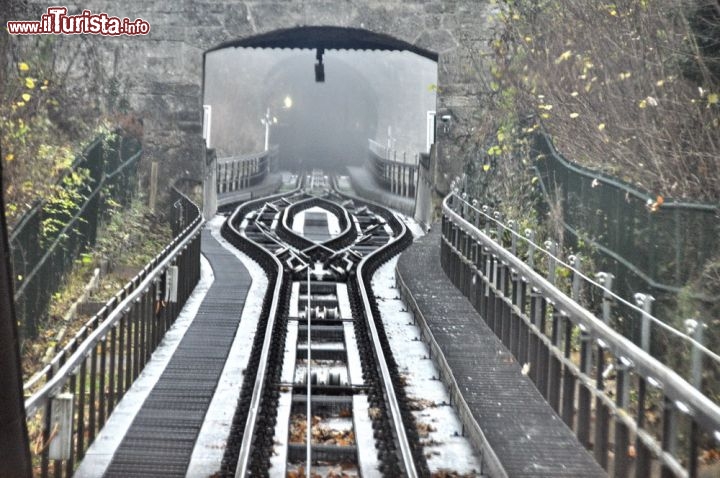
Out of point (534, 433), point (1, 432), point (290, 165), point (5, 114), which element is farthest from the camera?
point (290, 165)

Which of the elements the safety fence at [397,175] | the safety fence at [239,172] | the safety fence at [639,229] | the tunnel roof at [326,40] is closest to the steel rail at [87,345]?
the safety fence at [639,229]

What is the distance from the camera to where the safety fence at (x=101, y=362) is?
19.1 feet

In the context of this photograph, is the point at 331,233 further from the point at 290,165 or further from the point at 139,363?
the point at 290,165

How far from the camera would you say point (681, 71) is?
10227mm

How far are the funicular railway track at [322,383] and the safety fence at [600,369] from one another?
1.10 metres

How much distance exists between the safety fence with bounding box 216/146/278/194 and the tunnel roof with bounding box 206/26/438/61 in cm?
646

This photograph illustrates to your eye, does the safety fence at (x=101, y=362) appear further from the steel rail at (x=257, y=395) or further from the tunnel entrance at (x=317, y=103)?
the tunnel entrance at (x=317, y=103)

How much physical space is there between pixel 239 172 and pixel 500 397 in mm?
25500

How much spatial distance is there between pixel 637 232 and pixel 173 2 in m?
14.5

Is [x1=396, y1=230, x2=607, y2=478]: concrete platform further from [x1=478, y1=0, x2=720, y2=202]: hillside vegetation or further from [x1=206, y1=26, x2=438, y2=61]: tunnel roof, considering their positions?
[x1=206, y1=26, x2=438, y2=61]: tunnel roof

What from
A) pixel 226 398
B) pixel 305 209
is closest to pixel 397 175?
pixel 305 209

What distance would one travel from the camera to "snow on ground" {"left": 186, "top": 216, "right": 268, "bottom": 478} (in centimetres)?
716

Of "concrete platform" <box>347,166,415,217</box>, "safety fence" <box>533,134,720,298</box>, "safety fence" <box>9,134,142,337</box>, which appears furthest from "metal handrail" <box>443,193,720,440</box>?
"concrete platform" <box>347,166,415,217</box>

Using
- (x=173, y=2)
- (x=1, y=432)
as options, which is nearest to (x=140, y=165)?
(x=173, y=2)
